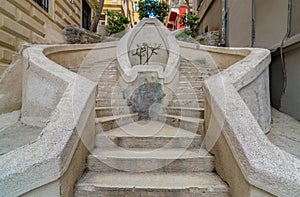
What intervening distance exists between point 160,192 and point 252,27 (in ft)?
18.4

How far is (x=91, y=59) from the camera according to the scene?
6.60m

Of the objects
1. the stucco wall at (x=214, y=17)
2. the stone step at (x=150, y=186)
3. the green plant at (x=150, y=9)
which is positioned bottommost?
the stone step at (x=150, y=186)

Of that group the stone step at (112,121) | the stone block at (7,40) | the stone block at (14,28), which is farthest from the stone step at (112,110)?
the stone block at (14,28)

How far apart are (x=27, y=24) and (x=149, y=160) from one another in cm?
627

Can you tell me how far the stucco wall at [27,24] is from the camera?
5.70m

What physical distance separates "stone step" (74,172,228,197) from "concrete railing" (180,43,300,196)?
0.16 metres

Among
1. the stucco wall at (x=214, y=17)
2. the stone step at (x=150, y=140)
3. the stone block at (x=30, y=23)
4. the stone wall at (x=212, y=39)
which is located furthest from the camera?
the stucco wall at (x=214, y=17)

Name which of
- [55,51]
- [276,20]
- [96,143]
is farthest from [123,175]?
[276,20]

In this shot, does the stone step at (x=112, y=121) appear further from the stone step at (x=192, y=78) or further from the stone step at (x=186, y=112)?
the stone step at (x=192, y=78)

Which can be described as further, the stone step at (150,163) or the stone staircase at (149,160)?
the stone step at (150,163)

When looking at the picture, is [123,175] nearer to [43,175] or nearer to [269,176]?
[43,175]

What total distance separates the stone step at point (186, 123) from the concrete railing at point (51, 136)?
1.26 meters

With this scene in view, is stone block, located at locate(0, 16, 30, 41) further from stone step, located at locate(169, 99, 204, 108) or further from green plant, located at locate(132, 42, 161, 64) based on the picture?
stone step, located at locate(169, 99, 204, 108)

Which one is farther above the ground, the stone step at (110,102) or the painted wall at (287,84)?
the painted wall at (287,84)
